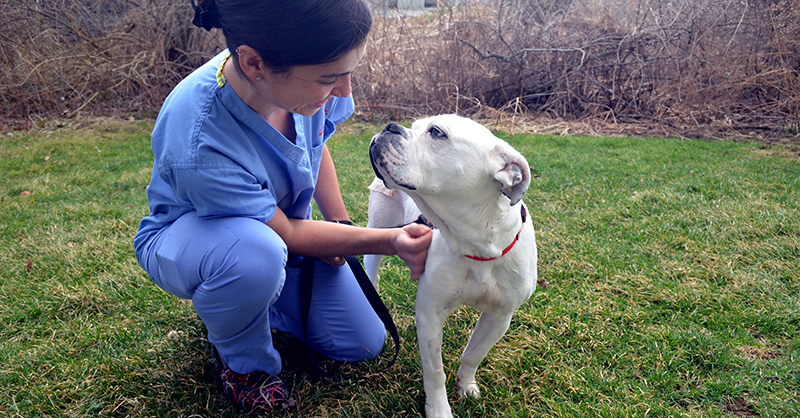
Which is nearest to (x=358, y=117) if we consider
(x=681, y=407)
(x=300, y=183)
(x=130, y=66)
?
(x=130, y=66)

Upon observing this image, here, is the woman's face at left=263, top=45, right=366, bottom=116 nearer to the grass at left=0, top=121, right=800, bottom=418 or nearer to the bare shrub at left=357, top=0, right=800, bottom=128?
the grass at left=0, top=121, right=800, bottom=418

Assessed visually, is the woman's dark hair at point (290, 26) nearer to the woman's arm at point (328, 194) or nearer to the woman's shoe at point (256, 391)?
the woman's arm at point (328, 194)

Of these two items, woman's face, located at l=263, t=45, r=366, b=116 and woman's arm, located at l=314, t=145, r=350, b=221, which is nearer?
woman's face, located at l=263, t=45, r=366, b=116

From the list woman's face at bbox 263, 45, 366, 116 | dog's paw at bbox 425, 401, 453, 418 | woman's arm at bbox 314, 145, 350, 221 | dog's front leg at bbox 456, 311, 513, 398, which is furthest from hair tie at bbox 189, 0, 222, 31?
dog's paw at bbox 425, 401, 453, 418

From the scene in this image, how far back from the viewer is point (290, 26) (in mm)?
1534

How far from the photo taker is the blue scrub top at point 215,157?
1.72 meters

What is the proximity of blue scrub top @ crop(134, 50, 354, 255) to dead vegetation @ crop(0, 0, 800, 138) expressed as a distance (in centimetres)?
525

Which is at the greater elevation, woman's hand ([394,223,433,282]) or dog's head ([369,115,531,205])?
dog's head ([369,115,531,205])

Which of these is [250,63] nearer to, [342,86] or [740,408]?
[342,86]

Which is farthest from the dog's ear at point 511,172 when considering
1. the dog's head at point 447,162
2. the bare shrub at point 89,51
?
the bare shrub at point 89,51

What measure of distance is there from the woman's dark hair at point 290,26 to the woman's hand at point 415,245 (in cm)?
67

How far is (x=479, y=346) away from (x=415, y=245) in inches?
18.2

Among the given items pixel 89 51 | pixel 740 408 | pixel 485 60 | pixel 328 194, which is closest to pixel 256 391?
pixel 328 194

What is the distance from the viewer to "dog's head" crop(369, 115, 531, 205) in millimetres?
1609
